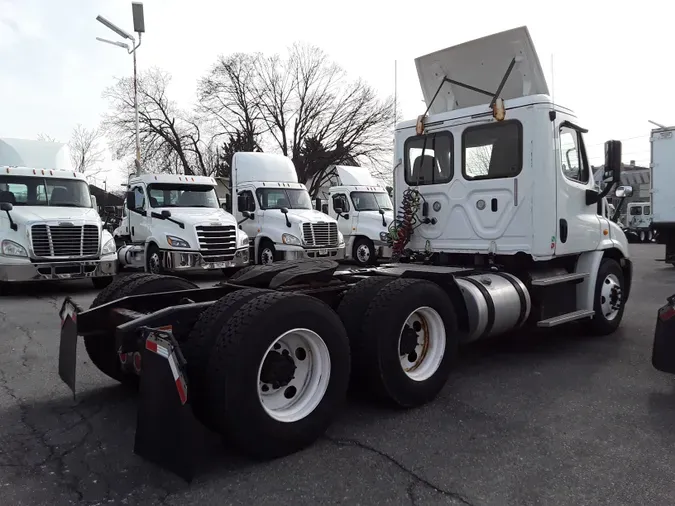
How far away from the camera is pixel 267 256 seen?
15.5 metres

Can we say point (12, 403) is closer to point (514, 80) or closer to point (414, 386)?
point (414, 386)

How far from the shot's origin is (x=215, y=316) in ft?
11.1

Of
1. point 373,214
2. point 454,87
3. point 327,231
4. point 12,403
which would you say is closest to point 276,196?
point 327,231

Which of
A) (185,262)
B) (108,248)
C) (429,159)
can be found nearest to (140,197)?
(185,262)

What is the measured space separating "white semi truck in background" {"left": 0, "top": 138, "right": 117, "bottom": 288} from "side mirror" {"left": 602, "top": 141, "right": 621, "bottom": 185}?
9348 mm

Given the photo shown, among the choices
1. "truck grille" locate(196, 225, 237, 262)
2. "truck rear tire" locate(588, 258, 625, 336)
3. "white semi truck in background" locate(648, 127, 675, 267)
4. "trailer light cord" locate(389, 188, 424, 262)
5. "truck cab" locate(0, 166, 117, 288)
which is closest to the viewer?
"truck rear tire" locate(588, 258, 625, 336)

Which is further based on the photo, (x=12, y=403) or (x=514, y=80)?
(x=514, y=80)

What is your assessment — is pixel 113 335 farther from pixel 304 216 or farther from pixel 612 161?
pixel 304 216

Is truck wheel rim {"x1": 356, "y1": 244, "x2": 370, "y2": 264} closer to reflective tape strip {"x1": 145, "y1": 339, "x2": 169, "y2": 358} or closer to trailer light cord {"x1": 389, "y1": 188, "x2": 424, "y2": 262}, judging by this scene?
trailer light cord {"x1": 389, "y1": 188, "x2": 424, "y2": 262}

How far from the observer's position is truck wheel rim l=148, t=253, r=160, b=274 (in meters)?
13.4

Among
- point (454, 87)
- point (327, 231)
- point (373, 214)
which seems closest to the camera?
point (454, 87)

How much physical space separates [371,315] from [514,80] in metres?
3.67

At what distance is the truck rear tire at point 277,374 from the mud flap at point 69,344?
1300 millimetres

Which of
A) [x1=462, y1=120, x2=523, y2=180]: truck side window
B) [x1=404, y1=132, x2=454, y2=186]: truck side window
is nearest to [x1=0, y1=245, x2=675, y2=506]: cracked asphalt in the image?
[x1=462, y1=120, x2=523, y2=180]: truck side window
